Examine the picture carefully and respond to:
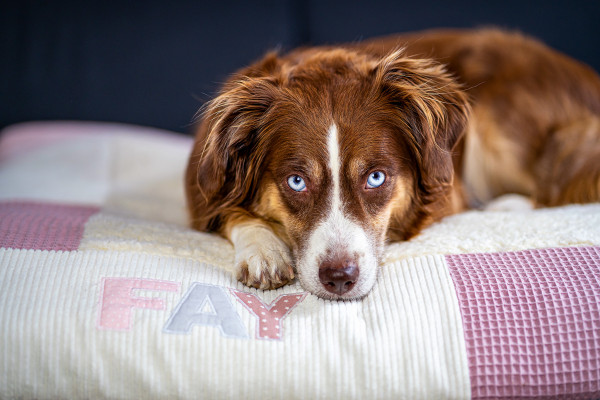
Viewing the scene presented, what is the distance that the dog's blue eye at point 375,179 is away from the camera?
5.84 feet

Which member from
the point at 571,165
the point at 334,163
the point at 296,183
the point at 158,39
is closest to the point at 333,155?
the point at 334,163

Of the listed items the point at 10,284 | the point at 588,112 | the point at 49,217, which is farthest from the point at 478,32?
the point at 10,284

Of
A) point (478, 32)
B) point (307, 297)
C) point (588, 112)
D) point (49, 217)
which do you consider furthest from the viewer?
point (478, 32)

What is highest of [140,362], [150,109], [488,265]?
[488,265]

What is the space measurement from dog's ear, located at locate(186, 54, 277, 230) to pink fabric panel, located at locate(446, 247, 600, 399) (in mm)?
784

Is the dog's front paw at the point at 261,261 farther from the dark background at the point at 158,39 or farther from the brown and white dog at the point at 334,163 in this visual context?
the dark background at the point at 158,39

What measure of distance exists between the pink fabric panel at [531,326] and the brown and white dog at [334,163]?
12.6 inches

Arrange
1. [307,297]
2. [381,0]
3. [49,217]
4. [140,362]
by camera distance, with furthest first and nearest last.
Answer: [381,0] < [49,217] < [307,297] < [140,362]

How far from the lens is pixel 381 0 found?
355 cm

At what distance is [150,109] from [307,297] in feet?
7.97

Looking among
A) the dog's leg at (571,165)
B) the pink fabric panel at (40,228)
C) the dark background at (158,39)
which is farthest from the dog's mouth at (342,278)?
the dark background at (158,39)

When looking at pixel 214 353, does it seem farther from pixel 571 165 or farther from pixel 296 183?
pixel 571 165

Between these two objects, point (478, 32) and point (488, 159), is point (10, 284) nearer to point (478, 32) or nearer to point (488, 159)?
point (488, 159)

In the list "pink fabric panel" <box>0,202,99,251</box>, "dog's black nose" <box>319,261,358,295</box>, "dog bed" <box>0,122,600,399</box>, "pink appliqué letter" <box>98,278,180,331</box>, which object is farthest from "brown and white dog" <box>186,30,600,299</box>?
"pink fabric panel" <box>0,202,99,251</box>
